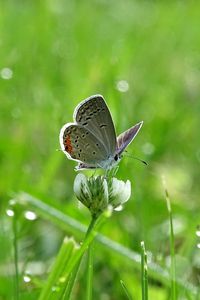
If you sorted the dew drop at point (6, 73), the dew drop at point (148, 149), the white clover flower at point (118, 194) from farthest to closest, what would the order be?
1. the dew drop at point (6, 73)
2. the dew drop at point (148, 149)
3. the white clover flower at point (118, 194)

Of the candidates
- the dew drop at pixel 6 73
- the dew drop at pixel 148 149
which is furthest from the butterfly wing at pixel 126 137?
the dew drop at pixel 6 73

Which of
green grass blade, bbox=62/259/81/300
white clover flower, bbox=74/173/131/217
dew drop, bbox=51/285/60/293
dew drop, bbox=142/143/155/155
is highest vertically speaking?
dew drop, bbox=142/143/155/155

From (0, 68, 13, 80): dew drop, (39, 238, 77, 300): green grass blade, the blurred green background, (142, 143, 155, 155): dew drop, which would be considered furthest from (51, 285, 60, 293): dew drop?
(0, 68, 13, 80): dew drop

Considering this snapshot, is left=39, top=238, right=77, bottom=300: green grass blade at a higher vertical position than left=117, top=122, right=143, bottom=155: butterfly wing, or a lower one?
lower

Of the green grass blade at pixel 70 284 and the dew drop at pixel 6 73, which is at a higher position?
the dew drop at pixel 6 73

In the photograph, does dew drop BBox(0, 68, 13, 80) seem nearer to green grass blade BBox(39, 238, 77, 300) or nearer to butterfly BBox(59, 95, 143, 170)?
butterfly BBox(59, 95, 143, 170)

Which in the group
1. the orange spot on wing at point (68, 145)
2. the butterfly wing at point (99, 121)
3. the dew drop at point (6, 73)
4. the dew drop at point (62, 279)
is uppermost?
the dew drop at point (6, 73)

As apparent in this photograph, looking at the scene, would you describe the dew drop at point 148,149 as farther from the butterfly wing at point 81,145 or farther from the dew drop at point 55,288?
the dew drop at point 55,288
